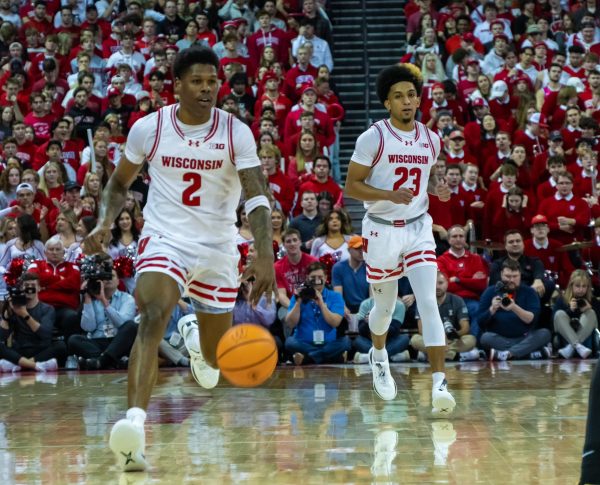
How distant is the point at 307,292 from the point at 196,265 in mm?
6199

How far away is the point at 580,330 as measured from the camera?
1370cm

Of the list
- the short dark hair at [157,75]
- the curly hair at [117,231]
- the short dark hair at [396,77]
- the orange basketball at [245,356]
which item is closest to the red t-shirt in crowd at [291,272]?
the curly hair at [117,231]

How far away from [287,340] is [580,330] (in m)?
3.52

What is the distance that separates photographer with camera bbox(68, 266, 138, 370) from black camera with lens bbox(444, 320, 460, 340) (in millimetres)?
3650

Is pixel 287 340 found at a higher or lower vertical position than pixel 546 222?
lower

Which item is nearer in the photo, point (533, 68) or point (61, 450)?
point (61, 450)

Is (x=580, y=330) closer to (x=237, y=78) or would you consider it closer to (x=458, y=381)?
(x=458, y=381)

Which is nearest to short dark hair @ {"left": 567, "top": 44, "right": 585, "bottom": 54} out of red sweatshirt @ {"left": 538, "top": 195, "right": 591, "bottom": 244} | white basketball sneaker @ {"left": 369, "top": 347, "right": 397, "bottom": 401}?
red sweatshirt @ {"left": 538, "top": 195, "right": 591, "bottom": 244}

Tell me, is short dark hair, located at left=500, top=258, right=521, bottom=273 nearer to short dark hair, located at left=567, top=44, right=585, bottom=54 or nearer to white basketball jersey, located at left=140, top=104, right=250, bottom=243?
short dark hair, located at left=567, top=44, right=585, bottom=54

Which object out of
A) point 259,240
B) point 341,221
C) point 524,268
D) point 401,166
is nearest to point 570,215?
point 524,268

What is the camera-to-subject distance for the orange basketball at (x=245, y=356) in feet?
21.6

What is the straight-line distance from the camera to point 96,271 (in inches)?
526

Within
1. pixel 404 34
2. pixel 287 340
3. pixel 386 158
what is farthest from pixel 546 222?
pixel 404 34

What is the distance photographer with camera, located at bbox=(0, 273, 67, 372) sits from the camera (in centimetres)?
1335
